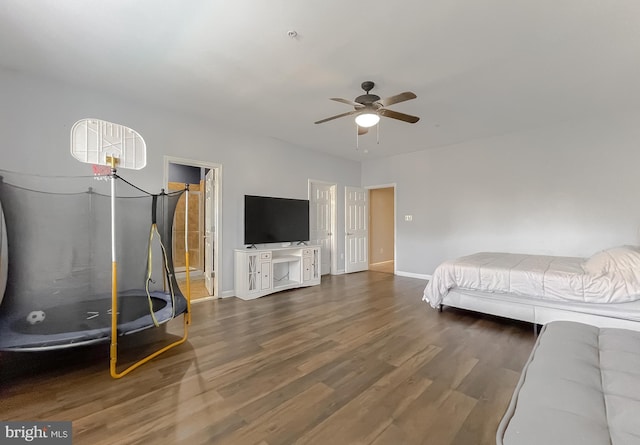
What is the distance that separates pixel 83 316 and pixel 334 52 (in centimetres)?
319

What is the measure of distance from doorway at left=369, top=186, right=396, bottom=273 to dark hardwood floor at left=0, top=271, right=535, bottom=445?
180 inches

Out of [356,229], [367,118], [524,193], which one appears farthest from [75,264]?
[524,193]

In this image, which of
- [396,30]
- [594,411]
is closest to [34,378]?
[594,411]

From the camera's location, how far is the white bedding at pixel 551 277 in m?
2.66

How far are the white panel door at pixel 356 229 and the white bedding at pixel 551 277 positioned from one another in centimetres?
310

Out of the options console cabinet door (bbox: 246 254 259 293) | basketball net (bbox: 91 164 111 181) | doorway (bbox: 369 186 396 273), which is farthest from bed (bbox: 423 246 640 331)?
doorway (bbox: 369 186 396 273)

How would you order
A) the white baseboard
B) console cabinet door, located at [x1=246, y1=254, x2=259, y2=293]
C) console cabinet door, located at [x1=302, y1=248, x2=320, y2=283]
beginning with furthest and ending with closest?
the white baseboard, console cabinet door, located at [x1=302, y1=248, x2=320, y2=283], console cabinet door, located at [x1=246, y1=254, x2=259, y2=293]

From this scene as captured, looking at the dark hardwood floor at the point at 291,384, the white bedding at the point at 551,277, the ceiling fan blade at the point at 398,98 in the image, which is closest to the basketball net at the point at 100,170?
the dark hardwood floor at the point at 291,384

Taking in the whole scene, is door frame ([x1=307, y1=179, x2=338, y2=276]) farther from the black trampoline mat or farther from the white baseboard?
the black trampoline mat

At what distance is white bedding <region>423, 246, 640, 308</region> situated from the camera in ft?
8.73

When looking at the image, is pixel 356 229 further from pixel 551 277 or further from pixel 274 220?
pixel 551 277

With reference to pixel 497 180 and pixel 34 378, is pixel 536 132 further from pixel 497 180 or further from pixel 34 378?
pixel 34 378

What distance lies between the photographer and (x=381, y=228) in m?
8.32

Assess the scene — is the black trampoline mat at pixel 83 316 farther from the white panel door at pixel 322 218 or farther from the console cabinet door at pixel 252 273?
the white panel door at pixel 322 218
